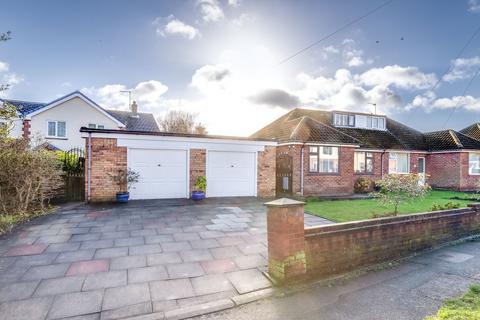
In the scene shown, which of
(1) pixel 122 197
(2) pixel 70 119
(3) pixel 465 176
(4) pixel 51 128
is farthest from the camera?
(2) pixel 70 119

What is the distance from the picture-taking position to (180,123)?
32.9 meters

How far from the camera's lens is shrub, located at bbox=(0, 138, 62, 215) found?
7785 mm

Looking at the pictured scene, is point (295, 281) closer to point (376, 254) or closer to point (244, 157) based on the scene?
point (376, 254)

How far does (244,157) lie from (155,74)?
18.4 feet

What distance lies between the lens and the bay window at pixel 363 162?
16.8 metres

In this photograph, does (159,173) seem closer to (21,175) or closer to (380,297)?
(21,175)

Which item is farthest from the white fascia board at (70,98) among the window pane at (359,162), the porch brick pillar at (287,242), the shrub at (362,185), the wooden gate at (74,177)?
the porch brick pillar at (287,242)

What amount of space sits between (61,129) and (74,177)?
38.7ft

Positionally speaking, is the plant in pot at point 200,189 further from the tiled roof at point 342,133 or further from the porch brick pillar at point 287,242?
the porch brick pillar at point 287,242

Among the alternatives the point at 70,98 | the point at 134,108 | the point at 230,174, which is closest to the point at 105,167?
the point at 230,174

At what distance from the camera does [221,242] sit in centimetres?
576

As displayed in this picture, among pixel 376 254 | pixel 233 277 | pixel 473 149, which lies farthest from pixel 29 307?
pixel 473 149

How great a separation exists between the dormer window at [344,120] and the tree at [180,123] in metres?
17.6

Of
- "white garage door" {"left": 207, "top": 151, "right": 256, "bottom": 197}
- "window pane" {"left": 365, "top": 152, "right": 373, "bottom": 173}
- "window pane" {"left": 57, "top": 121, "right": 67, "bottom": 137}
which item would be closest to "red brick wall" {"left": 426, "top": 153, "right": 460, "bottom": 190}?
"window pane" {"left": 365, "top": 152, "right": 373, "bottom": 173}
